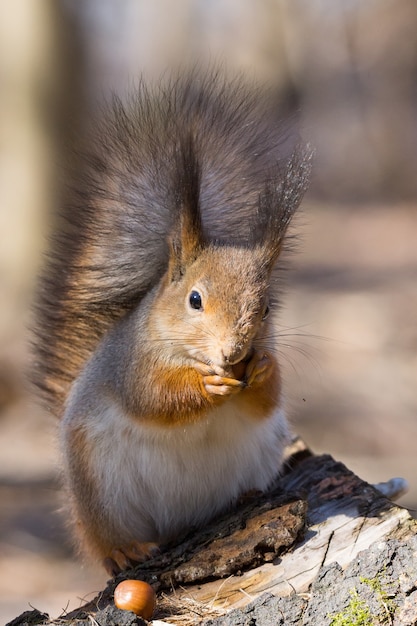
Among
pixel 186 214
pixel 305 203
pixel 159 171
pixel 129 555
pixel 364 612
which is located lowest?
pixel 129 555

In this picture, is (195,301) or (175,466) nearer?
(195,301)

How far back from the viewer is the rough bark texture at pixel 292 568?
1966mm

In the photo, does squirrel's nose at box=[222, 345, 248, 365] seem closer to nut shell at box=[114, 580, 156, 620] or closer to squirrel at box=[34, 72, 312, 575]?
squirrel at box=[34, 72, 312, 575]

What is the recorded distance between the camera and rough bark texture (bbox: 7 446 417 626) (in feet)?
6.45

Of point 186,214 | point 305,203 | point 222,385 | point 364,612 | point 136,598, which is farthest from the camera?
point 305,203

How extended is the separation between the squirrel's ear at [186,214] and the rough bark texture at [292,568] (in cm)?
68

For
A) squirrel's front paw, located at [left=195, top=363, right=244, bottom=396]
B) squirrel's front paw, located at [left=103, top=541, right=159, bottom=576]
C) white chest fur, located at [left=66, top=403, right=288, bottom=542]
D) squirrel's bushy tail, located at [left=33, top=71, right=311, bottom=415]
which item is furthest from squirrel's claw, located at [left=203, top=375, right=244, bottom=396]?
squirrel's front paw, located at [left=103, top=541, right=159, bottom=576]

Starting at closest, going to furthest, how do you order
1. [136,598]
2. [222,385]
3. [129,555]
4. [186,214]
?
[136,598] → [222,385] → [186,214] → [129,555]

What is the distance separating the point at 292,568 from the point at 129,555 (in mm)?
537

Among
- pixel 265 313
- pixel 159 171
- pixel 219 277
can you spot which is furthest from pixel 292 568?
pixel 159 171

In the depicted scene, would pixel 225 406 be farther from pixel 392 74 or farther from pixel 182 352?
pixel 392 74

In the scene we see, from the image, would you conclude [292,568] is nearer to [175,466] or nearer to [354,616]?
[354,616]

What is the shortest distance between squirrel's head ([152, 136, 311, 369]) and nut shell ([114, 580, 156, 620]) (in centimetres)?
55

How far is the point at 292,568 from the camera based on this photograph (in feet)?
7.08
